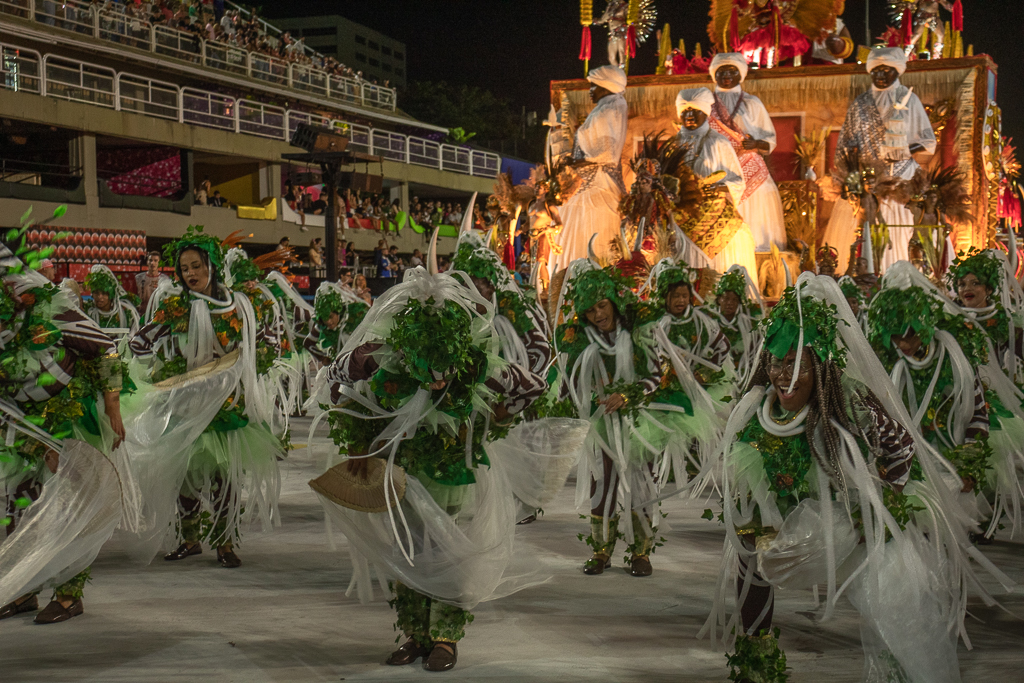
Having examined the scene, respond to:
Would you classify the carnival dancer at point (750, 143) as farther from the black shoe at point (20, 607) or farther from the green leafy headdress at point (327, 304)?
the black shoe at point (20, 607)

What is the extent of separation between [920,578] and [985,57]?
485 inches

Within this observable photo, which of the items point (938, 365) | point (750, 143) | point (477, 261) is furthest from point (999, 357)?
point (750, 143)

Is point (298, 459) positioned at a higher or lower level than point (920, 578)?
lower

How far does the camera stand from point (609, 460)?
6.04m

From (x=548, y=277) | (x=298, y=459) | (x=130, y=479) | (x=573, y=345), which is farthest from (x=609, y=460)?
(x=548, y=277)

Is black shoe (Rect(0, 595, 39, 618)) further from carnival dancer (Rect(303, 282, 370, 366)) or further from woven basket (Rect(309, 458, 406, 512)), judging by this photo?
carnival dancer (Rect(303, 282, 370, 366))

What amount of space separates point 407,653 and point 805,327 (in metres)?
2.31

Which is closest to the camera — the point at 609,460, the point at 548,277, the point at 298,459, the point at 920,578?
the point at 920,578

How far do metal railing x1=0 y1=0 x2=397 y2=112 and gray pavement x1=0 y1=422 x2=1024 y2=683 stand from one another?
18.2 meters

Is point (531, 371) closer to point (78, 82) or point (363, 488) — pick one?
point (363, 488)

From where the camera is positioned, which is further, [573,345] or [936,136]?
[936,136]

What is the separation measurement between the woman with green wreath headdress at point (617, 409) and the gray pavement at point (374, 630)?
0.96ft

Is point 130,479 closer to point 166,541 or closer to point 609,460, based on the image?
point 166,541

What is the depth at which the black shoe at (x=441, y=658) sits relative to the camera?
4395mm
